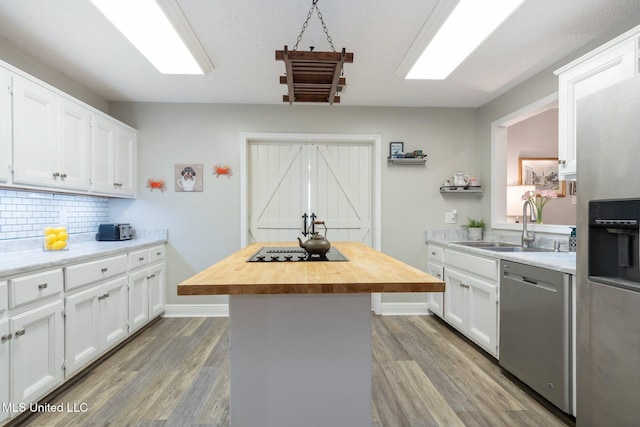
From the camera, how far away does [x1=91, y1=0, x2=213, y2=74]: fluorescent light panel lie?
1.88 meters

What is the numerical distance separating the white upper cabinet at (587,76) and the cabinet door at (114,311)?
3.50 m

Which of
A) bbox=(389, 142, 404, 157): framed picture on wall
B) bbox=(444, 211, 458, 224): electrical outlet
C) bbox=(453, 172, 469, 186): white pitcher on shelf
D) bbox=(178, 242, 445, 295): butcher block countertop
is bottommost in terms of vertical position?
bbox=(178, 242, 445, 295): butcher block countertop

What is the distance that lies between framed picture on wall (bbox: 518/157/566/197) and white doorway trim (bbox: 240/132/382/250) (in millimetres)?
2093

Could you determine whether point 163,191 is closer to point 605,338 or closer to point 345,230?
point 345,230

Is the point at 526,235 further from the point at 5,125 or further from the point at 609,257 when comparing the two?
the point at 5,125

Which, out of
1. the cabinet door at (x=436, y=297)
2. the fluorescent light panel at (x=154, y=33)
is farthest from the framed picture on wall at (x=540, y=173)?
the fluorescent light panel at (x=154, y=33)

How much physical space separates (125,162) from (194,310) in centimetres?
187

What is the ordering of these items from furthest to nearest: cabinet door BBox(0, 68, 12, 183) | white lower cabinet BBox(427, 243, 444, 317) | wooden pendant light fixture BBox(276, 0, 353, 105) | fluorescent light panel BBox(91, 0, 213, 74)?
white lower cabinet BBox(427, 243, 444, 317)
cabinet door BBox(0, 68, 12, 183)
fluorescent light panel BBox(91, 0, 213, 74)
wooden pendant light fixture BBox(276, 0, 353, 105)

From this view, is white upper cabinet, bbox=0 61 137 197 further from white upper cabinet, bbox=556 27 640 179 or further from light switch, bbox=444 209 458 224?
light switch, bbox=444 209 458 224

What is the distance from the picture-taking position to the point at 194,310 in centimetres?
373

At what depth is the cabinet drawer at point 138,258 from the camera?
9.79 ft

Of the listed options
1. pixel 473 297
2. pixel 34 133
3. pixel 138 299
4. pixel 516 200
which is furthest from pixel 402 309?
pixel 34 133

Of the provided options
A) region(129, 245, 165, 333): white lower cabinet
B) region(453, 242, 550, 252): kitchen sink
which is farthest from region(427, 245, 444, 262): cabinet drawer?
region(129, 245, 165, 333): white lower cabinet

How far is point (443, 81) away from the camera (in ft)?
10.3
